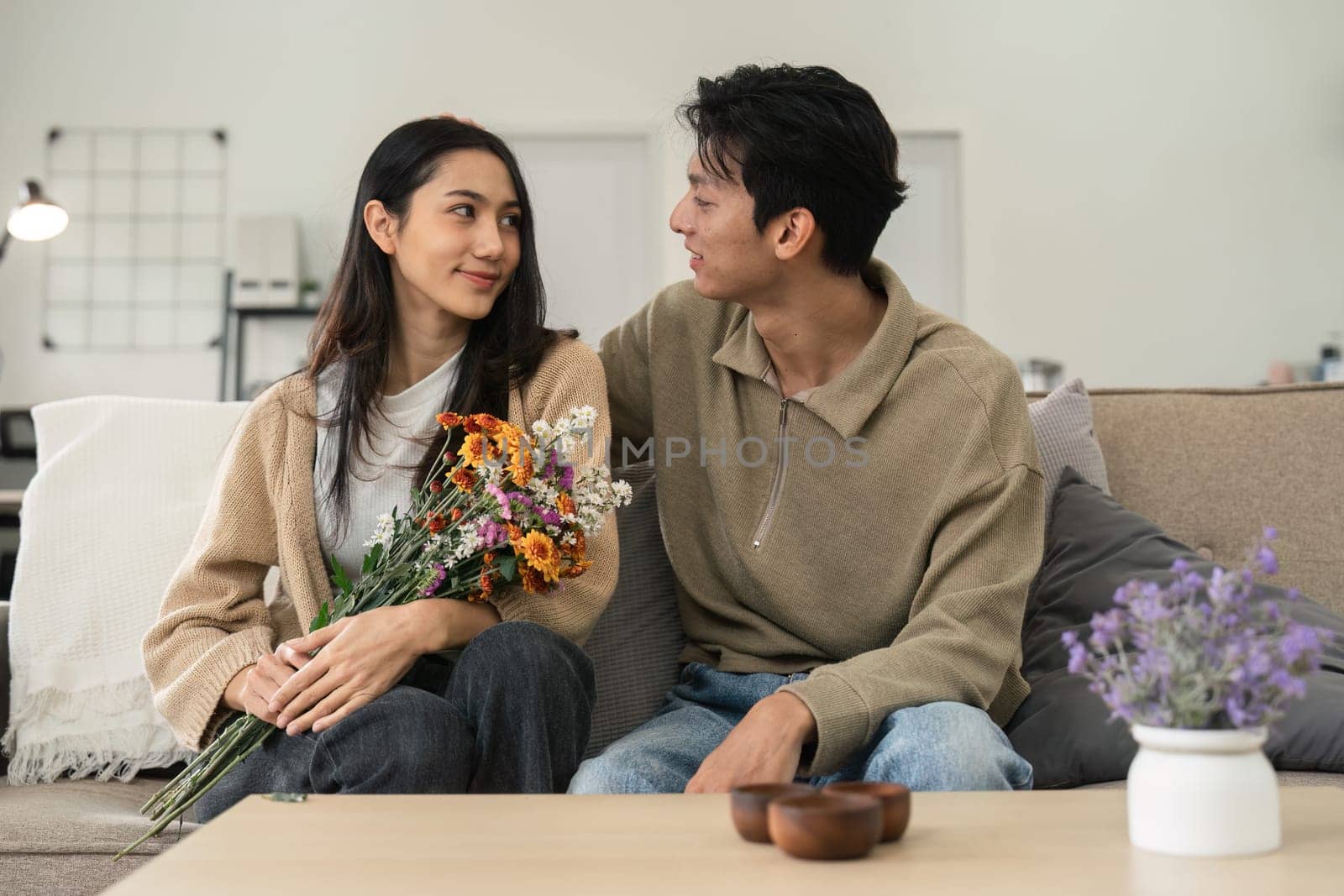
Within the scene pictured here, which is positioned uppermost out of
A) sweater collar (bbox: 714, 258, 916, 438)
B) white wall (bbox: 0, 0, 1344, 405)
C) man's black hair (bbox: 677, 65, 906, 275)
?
white wall (bbox: 0, 0, 1344, 405)

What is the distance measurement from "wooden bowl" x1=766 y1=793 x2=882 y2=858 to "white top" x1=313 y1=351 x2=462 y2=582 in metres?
0.93

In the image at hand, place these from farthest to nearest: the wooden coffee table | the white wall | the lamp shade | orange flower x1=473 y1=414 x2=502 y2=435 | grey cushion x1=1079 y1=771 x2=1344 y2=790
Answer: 1. the white wall
2. the lamp shade
3. grey cushion x1=1079 y1=771 x2=1344 y2=790
4. orange flower x1=473 y1=414 x2=502 y2=435
5. the wooden coffee table

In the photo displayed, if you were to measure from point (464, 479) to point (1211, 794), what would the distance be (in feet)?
2.70

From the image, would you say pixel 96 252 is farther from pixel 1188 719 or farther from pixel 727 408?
pixel 1188 719

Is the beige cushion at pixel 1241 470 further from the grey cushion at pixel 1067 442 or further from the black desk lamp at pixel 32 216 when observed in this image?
the black desk lamp at pixel 32 216

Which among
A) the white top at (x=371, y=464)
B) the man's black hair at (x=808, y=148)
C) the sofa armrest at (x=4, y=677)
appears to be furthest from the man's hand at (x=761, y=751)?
the sofa armrest at (x=4, y=677)

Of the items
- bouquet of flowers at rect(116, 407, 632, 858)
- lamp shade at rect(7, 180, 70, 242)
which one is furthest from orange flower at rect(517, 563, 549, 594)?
lamp shade at rect(7, 180, 70, 242)

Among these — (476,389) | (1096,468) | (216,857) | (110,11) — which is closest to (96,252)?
(110,11)

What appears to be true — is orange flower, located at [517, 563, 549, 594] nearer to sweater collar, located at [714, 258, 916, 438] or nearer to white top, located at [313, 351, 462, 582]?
white top, located at [313, 351, 462, 582]

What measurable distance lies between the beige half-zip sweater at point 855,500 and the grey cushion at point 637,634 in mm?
52

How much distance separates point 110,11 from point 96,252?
1121mm

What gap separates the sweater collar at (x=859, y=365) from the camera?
5.53 feet

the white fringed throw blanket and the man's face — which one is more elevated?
the man's face

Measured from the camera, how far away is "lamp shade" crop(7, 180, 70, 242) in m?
3.47
